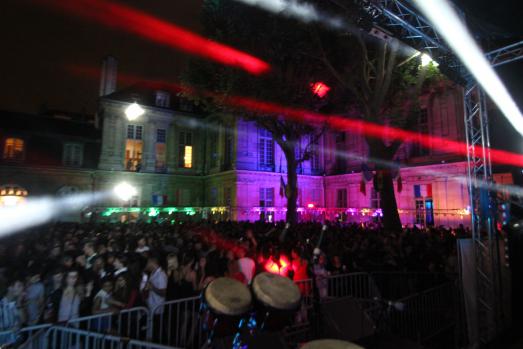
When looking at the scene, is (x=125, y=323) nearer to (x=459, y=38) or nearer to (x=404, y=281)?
(x=404, y=281)

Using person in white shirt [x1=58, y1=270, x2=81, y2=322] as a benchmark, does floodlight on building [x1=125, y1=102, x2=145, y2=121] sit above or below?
above

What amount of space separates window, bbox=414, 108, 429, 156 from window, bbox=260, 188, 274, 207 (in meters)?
12.8

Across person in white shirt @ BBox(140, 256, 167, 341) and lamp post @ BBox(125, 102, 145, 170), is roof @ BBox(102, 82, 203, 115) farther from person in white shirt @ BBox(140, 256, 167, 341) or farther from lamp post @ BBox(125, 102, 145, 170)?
person in white shirt @ BBox(140, 256, 167, 341)

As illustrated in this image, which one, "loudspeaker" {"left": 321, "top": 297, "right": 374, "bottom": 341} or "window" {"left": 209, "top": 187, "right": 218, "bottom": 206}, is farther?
"window" {"left": 209, "top": 187, "right": 218, "bottom": 206}

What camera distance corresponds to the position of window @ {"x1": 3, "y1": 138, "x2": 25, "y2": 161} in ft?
91.5

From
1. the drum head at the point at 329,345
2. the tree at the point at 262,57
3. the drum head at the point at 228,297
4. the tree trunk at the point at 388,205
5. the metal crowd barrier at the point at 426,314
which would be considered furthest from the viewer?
the tree at the point at 262,57

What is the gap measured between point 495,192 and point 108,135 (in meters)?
31.4

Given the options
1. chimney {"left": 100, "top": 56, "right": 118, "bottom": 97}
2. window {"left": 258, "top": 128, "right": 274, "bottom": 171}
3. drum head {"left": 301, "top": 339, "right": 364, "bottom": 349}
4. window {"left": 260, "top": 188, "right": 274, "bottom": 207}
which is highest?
chimney {"left": 100, "top": 56, "right": 118, "bottom": 97}

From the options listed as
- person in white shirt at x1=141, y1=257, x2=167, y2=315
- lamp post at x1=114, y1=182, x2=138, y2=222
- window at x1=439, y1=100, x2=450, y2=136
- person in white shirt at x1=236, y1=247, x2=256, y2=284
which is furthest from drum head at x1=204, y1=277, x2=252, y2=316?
lamp post at x1=114, y1=182, x2=138, y2=222

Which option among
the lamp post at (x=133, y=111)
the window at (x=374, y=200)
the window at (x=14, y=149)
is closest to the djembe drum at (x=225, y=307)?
the window at (x=374, y=200)

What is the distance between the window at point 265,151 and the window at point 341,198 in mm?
7351

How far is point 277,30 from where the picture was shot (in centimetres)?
1533

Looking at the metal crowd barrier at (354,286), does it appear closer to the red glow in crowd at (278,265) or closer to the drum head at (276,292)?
the red glow in crowd at (278,265)

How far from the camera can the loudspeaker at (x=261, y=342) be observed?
359 cm
